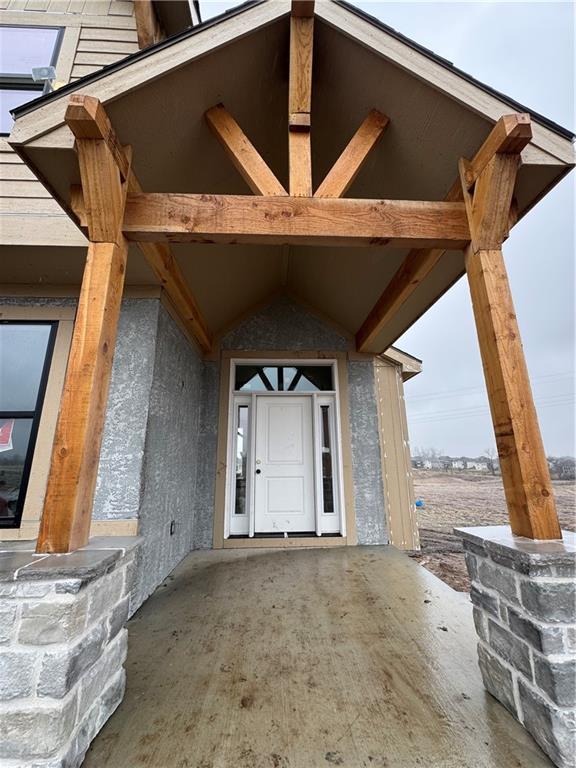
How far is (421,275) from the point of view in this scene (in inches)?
94.7

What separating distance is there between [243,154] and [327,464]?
10.2 ft

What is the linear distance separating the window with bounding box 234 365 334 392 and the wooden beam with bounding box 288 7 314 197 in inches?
102

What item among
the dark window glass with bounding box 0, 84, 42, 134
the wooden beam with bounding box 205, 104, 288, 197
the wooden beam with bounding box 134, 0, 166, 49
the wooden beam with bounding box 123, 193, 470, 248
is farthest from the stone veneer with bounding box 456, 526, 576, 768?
the wooden beam with bounding box 134, 0, 166, 49

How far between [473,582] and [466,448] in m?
31.6

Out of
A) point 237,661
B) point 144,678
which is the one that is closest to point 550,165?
point 237,661

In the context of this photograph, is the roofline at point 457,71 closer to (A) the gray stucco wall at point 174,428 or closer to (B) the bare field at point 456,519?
(A) the gray stucco wall at point 174,428

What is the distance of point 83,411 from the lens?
1.36 meters

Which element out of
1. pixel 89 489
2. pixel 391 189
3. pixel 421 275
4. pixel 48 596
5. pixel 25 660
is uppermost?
pixel 391 189

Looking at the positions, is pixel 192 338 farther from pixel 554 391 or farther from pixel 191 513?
pixel 554 391

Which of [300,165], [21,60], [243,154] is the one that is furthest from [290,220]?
[21,60]

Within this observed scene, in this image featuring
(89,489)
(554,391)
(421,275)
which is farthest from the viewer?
(554,391)

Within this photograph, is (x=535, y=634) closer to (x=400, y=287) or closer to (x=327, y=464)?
(x=400, y=287)

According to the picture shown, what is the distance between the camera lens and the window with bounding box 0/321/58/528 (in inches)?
92.2

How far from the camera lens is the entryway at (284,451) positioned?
12.5 ft
